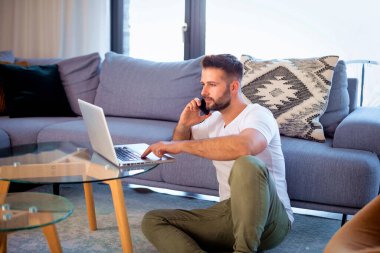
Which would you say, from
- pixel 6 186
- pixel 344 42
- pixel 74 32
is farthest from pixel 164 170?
pixel 74 32

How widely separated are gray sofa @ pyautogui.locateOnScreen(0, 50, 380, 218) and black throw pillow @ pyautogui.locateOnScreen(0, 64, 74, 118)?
8 centimetres

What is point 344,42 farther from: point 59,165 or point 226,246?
point 59,165

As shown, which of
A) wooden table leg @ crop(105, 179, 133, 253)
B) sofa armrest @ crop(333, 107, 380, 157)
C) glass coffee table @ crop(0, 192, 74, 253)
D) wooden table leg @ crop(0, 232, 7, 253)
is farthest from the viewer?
sofa armrest @ crop(333, 107, 380, 157)

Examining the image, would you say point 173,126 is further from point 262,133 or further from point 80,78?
point 262,133

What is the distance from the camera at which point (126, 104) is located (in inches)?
138

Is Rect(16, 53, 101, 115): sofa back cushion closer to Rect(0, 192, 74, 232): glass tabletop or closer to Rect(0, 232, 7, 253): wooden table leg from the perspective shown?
Rect(0, 192, 74, 232): glass tabletop

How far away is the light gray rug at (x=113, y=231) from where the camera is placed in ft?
7.72

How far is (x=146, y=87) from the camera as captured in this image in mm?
3475

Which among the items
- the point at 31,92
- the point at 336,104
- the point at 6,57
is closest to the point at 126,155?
the point at 336,104

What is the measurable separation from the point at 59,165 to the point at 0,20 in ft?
9.97

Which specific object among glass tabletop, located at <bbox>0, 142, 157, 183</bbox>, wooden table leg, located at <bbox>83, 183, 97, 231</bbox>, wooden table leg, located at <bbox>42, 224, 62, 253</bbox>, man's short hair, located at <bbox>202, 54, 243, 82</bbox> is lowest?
wooden table leg, located at <bbox>83, 183, 97, 231</bbox>

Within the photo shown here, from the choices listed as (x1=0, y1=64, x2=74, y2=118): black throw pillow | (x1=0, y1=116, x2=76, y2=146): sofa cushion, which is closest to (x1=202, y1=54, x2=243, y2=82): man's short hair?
(x1=0, y1=116, x2=76, y2=146): sofa cushion

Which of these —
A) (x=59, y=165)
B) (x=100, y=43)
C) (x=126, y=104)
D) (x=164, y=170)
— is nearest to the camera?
(x=59, y=165)

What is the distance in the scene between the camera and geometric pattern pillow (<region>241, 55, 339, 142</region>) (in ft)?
9.38
